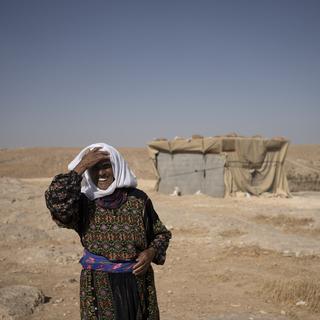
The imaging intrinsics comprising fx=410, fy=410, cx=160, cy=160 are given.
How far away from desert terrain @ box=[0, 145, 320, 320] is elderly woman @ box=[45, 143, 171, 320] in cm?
200

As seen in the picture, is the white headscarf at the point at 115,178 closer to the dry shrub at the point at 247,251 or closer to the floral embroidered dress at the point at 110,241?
the floral embroidered dress at the point at 110,241

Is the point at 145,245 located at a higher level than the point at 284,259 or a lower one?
higher

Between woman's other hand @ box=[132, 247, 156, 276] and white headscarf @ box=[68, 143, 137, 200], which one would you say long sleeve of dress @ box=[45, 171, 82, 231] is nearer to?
white headscarf @ box=[68, 143, 137, 200]

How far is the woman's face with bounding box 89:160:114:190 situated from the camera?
218 cm

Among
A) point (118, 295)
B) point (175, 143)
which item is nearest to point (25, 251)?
point (118, 295)

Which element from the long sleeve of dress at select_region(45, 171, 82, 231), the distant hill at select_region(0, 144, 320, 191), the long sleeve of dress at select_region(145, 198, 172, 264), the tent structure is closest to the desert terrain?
the long sleeve of dress at select_region(145, 198, 172, 264)

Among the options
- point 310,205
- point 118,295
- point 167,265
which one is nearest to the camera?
point 118,295

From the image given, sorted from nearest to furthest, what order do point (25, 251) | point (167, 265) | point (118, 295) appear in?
point (118, 295) < point (167, 265) < point (25, 251)

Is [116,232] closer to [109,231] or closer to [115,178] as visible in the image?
[109,231]

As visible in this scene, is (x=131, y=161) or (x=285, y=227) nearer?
(x=285, y=227)

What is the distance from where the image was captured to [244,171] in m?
14.1

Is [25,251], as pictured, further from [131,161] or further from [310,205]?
[131,161]

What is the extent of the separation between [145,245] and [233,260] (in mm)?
4172

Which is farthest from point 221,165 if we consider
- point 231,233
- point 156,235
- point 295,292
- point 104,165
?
point 104,165
